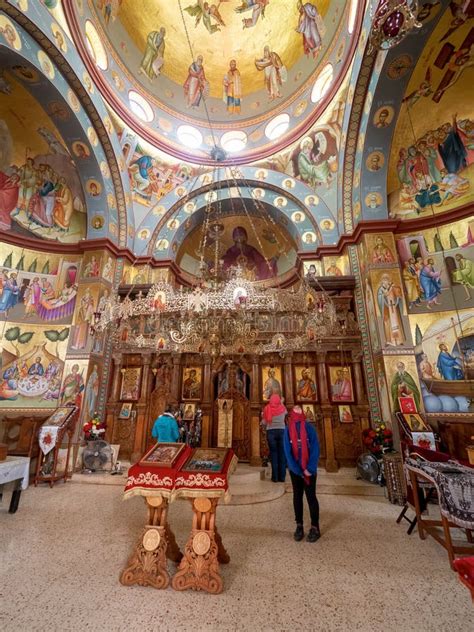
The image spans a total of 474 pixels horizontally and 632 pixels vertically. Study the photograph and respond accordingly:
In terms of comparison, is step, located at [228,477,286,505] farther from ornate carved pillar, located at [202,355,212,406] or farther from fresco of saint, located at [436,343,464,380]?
fresco of saint, located at [436,343,464,380]

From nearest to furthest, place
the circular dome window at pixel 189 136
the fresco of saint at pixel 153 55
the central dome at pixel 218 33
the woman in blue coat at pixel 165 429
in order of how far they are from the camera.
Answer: the woman in blue coat at pixel 165 429 < the central dome at pixel 218 33 < the fresco of saint at pixel 153 55 < the circular dome window at pixel 189 136

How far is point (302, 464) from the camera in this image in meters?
3.72

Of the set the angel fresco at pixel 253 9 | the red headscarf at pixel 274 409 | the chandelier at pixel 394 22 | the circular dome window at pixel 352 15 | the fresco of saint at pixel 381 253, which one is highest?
the angel fresco at pixel 253 9

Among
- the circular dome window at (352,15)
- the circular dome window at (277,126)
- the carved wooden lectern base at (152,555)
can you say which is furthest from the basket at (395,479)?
the circular dome window at (277,126)

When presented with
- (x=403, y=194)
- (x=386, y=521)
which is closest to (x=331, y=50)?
(x=403, y=194)

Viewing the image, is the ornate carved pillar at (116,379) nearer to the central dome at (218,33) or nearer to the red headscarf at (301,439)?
the red headscarf at (301,439)

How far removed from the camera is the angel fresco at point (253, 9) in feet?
33.4

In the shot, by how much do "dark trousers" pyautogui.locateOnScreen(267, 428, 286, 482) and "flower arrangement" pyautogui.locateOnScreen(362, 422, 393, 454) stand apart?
6.82ft

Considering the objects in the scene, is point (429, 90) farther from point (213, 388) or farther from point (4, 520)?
point (4, 520)

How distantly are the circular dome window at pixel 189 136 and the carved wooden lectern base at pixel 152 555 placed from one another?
13.0 m

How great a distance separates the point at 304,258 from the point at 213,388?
5.43 meters

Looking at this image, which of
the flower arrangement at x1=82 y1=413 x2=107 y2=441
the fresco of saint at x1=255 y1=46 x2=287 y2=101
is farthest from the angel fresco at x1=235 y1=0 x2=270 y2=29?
the flower arrangement at x1=82 y1=413 x2=107 y2=441

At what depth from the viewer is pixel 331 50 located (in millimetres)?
9688

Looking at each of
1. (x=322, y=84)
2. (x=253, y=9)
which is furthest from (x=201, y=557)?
(x=253, y=9)
